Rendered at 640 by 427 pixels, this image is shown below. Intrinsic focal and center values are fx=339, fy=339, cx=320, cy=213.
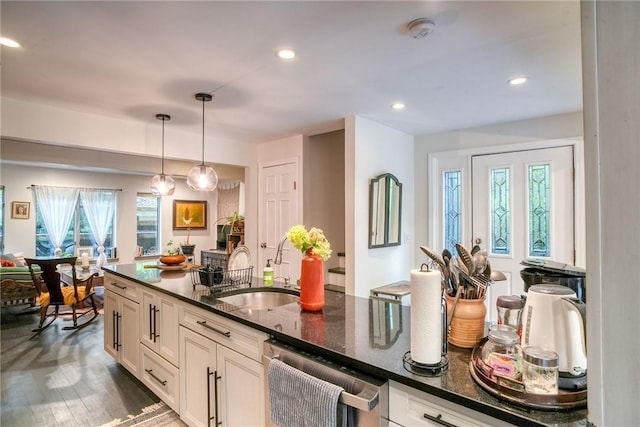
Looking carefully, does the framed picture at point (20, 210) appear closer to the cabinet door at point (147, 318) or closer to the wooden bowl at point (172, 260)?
the wooden bowl at point (172, 260)

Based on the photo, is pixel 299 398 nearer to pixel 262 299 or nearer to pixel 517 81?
pixel 262 299

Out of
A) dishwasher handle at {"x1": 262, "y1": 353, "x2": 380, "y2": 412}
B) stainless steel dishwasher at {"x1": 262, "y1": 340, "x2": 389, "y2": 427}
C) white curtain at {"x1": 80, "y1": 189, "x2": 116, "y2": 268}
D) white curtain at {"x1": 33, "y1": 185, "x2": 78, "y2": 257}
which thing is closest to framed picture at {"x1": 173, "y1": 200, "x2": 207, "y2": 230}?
white curtain at {"x1": 80, "y1": 189, "x2": 116, "y2": 268}

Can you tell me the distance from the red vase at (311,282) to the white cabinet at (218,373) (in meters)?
0.33

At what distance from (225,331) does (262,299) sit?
0.58 meters

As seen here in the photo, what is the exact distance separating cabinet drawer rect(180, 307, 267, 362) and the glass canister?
100cm

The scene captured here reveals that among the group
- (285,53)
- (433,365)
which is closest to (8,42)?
(285,53)

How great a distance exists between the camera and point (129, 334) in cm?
279

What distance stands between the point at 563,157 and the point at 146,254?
25.9 feet

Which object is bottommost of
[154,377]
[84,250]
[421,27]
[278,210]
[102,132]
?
[154,377]

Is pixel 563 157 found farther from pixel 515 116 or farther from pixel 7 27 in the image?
pixel 7 27

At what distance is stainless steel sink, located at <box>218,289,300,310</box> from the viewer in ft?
7.49

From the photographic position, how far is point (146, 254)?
775 centimetres

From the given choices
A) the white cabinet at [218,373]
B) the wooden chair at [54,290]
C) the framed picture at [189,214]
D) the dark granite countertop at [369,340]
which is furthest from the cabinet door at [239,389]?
the framed picture at [189,214]

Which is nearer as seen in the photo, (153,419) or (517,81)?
(153,419)
